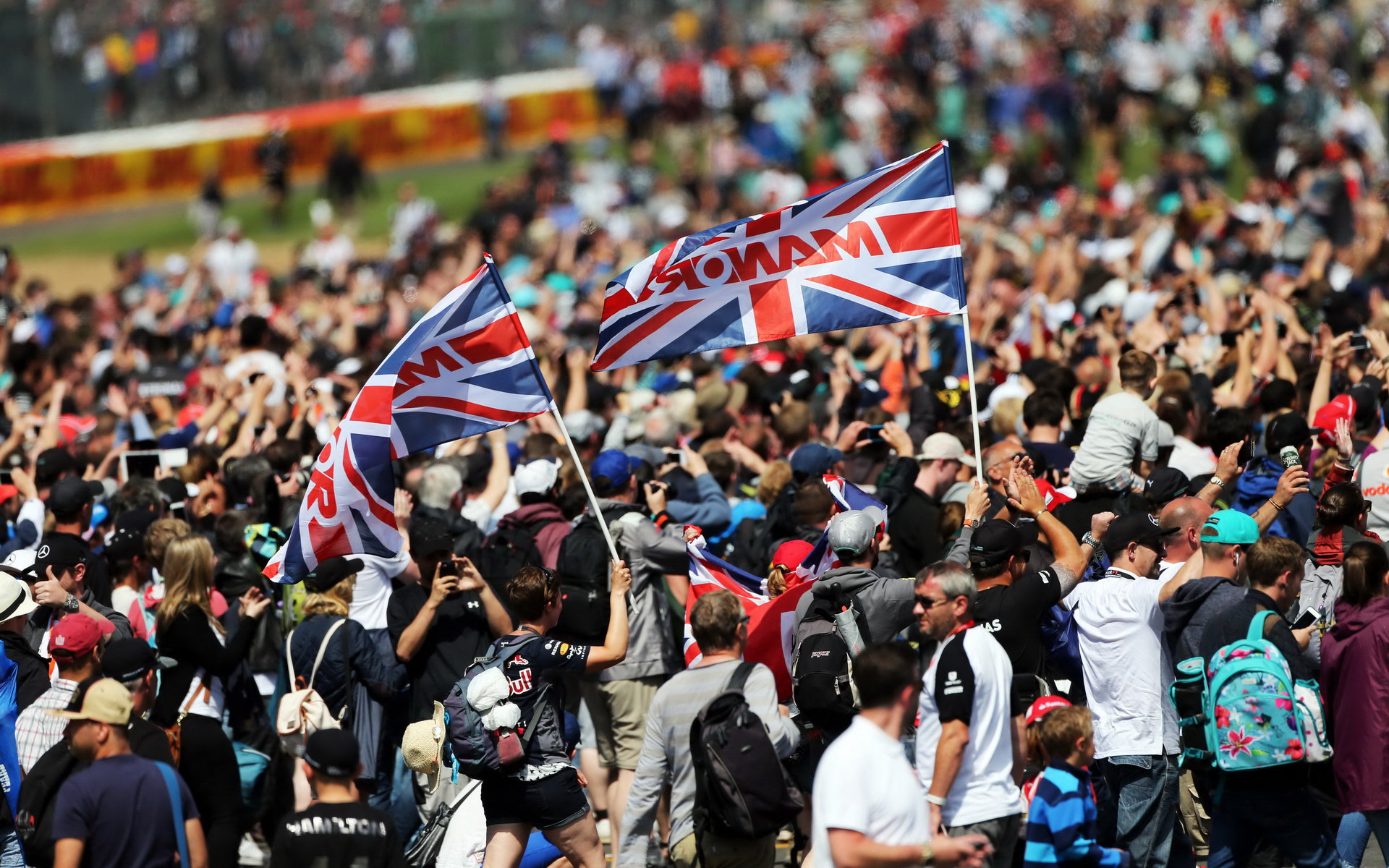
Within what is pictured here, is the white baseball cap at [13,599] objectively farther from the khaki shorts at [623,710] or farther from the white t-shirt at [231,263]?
the white t-shirt at [231,263]

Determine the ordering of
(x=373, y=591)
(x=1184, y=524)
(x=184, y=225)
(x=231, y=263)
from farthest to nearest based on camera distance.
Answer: (x=184, y=225), (x=231, y=263), (x=373, y=591), (x=1184, y=524)

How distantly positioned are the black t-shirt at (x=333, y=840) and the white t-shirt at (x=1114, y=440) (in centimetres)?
406

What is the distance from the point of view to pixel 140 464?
10.8 meters

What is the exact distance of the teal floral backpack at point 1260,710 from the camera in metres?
6.60

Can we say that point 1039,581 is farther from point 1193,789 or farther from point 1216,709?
point 1193,789

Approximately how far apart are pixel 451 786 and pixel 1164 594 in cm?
328

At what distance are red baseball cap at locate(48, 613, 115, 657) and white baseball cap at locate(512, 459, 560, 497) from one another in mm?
2606

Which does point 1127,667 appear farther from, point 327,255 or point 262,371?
point 327,255

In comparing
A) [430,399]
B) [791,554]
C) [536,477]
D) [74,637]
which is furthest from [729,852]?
[536,477]

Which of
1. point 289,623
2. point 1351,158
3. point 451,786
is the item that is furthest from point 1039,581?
point 1351,158

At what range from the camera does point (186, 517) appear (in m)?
10.1

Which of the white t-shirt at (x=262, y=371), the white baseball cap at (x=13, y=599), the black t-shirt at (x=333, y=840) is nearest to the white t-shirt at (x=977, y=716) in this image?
the black t-shirt at (x=333, y=840)

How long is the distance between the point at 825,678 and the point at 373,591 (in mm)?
2747

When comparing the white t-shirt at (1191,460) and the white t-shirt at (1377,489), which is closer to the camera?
the white t-shirt at (1377,489)
